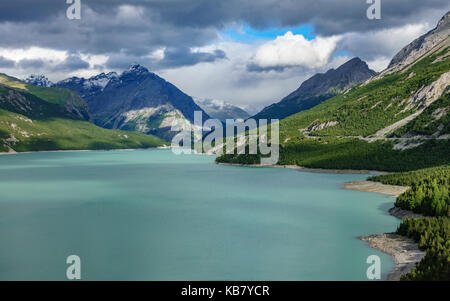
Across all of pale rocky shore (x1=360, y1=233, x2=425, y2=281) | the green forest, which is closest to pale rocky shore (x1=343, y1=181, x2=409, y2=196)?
the green forest

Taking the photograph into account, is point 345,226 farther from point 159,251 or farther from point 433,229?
point 159,251

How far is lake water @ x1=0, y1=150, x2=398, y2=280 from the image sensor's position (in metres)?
41.5

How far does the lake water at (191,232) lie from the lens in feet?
136

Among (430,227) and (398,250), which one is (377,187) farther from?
(398,250)

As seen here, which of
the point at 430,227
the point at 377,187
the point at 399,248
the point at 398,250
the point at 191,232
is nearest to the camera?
the point at 398,250

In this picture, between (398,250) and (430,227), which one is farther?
(430,227)

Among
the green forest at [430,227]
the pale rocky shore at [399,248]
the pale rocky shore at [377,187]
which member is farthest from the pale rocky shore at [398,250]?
the pale rocky shore at [377,187]

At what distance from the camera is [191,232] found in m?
58.3

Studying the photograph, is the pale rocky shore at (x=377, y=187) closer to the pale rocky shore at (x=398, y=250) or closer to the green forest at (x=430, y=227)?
the green forest at (x=430, y=227)

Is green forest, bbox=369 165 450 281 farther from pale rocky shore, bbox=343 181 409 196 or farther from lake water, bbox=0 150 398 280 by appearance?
pale rocky shore, bbox=343 181 409 196

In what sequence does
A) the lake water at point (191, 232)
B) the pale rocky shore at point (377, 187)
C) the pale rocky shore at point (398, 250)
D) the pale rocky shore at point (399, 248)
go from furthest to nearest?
the pale rocky shore at point (377, 187), the lake water at point (191, 232), the pale rocky shore at point (399, 248), the pale rocky shore at point (398, 250)

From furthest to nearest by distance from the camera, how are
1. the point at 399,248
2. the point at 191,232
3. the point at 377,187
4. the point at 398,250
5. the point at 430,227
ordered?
the point at 377,187, the point at 191,232, the point at 430,227, the point at 399,248, the point at 398,250

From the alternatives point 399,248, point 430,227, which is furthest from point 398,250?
point 430,227
